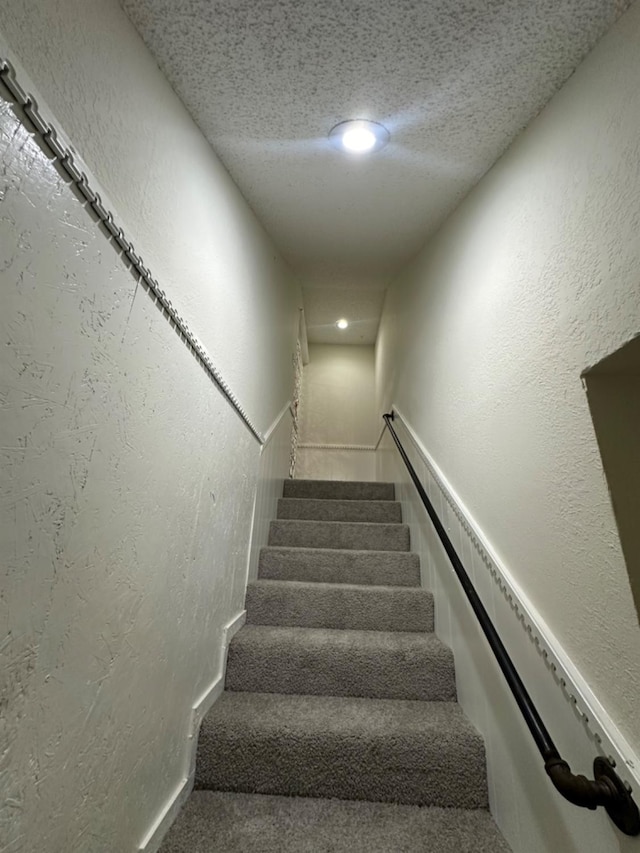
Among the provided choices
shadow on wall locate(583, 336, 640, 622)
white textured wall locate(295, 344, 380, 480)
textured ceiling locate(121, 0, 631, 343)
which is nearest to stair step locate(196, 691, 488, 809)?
shadow on wall locate(583, 336, 640, 622)

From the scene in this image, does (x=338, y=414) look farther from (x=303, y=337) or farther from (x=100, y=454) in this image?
(x=100, y=454)

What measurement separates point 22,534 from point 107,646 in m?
0.34

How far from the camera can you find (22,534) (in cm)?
55

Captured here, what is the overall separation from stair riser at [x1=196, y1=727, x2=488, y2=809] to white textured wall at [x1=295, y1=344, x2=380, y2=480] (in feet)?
9.12

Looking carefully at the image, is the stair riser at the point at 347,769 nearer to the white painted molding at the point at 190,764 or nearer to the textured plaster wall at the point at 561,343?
the white painted molding at the point at 190,764

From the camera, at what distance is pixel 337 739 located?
3.85ft

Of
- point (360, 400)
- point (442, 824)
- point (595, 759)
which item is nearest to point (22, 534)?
point (595, 759)

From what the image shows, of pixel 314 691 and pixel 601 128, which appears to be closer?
pixel 601 128

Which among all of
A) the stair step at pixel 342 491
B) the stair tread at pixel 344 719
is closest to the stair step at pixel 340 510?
the stair step at pixel 342 491

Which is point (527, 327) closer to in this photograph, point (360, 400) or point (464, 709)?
point (464, 709)

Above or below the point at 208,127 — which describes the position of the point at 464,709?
below

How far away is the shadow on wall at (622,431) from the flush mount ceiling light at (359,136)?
1.10 metres

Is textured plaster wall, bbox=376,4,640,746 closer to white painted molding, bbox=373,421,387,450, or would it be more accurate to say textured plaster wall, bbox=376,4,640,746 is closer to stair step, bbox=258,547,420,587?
stair step, bbox=258,547,420,587

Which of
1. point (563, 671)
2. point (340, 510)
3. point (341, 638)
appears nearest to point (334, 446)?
point (340, 510)
